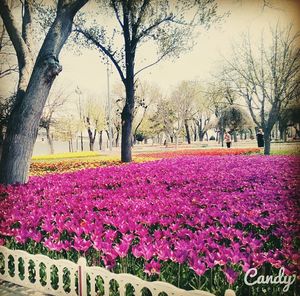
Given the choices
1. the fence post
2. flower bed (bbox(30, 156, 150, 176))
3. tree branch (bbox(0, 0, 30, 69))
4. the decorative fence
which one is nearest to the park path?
the decorative fence

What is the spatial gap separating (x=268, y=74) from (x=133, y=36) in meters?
2.42

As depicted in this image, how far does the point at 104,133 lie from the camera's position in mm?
5016

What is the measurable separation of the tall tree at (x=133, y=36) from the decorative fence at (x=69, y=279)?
279 centimetres

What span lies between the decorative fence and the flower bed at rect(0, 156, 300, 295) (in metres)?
0.09

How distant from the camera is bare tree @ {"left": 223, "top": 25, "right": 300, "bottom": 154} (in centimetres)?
350

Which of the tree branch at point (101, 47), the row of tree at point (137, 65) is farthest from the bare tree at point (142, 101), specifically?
the tree branch at point (101, 47)

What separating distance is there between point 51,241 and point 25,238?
0.76ft

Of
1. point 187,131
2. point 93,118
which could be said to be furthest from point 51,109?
point 187,131

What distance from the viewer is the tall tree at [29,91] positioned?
4523 mm

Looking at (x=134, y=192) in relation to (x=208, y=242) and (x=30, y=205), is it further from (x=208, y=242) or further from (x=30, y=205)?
(x=208, y=242)

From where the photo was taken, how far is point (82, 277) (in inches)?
88.4

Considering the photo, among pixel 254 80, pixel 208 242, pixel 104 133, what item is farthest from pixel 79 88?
pixel 208 242

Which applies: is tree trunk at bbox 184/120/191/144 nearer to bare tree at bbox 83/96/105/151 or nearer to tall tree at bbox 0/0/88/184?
bare tree at bbox 83/96/105/151

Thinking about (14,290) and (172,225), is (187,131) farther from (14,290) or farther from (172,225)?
(14,290)
